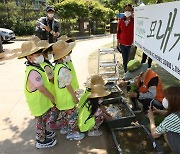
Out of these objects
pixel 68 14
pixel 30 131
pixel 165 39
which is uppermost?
pixel 68 14

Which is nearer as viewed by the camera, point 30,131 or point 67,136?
point 67,136

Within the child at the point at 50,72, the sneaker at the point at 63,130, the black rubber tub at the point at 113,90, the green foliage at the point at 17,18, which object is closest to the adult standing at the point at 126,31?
the black rubber tub at the point at 113,90

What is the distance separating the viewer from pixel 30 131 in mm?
3918

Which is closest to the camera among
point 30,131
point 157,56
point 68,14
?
point 157,56

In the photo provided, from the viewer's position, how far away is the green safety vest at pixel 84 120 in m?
3.47

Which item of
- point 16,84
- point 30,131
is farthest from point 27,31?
point 30,131

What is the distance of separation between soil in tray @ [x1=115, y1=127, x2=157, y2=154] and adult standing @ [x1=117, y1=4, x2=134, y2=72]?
101 inches

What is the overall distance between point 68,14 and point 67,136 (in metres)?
16.3

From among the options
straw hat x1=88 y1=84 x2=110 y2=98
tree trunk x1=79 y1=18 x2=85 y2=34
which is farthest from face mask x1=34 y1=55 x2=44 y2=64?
tree trunk x1=79 y1=18 x2=85 y2=34

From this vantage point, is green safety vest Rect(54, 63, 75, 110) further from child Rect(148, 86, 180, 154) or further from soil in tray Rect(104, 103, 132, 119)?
child Rect(148, 86, 180, 154)

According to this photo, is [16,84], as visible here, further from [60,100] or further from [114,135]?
[114,135]

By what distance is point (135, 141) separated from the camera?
341cm

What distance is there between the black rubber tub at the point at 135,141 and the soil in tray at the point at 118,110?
0.35m

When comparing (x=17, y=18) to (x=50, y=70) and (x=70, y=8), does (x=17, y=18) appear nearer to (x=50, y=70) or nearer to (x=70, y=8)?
(x=70, y=8)
